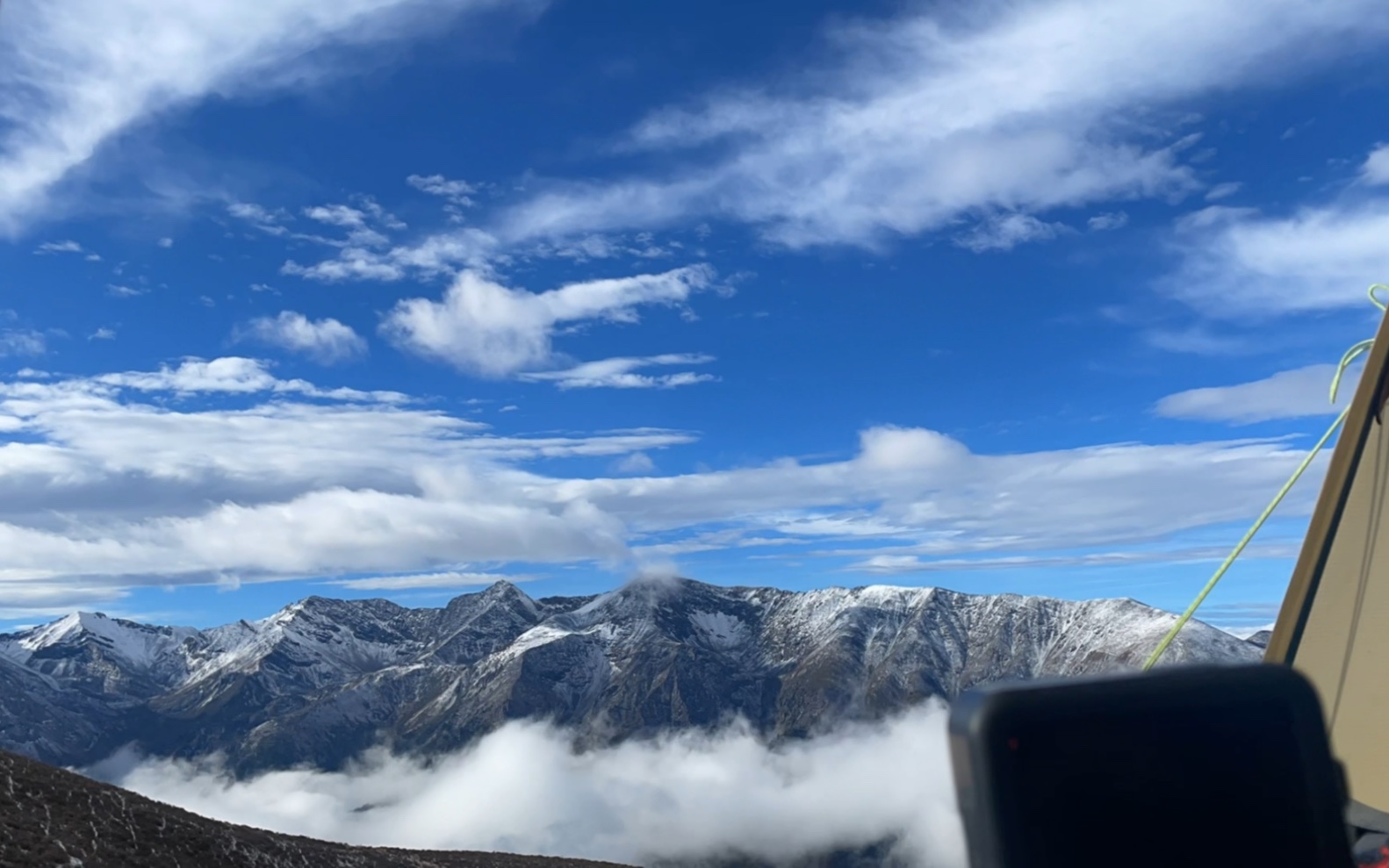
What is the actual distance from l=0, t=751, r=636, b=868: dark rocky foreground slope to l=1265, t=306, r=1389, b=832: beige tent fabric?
5647cm

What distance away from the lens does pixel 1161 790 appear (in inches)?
134

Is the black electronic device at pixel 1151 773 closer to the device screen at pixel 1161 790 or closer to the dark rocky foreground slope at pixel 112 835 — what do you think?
the device screen at pixel 1161 790

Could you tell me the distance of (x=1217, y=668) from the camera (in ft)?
11.9

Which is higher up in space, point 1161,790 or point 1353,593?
point 1161,790

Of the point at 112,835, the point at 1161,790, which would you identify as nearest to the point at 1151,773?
the point at 1161,790

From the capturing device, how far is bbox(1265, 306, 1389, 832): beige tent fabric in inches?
501

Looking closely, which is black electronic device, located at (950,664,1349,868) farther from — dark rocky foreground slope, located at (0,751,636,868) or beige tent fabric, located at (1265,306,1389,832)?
dark rocky foreground slope, located at (0,751,636,868)

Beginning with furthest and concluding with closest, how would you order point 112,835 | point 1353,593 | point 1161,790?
point 112,835
point 1353,593
point 1161,790

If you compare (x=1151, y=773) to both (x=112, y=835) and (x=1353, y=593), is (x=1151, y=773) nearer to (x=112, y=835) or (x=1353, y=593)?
(x=1353, y=593)

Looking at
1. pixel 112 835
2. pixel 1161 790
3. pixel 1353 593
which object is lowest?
pixel 112 835

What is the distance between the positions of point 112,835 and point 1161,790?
7313 centimetres

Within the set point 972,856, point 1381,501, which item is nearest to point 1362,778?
point 1381,501

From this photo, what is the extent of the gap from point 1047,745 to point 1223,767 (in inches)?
26.8

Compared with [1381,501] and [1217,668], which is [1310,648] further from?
[1217,668]
